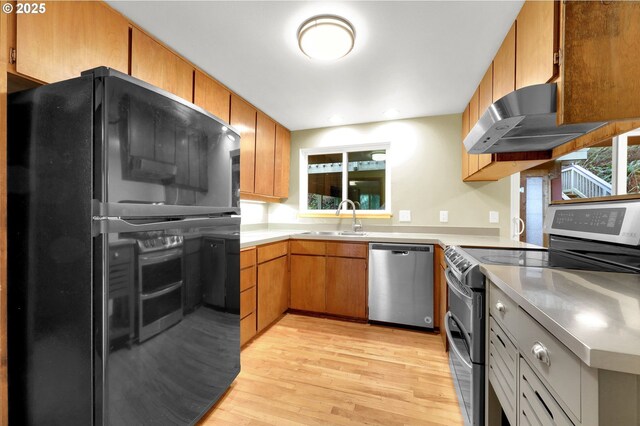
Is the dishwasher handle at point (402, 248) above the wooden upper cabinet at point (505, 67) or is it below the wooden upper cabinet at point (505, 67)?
below

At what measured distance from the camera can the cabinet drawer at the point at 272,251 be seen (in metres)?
2.31

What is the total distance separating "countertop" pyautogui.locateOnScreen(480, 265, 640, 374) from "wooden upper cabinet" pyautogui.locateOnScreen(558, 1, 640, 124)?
0.58 meters

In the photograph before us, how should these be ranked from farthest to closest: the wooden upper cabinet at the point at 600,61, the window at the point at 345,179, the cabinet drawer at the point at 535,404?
1. the window at the point at 345,179
2. the wooden upper cabinet at the point at 600,61
3. the cabinet drawer at the point at 535,404

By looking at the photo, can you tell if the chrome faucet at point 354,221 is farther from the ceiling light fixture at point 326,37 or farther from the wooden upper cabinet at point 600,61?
the wooden upper cabinet at point 600,61

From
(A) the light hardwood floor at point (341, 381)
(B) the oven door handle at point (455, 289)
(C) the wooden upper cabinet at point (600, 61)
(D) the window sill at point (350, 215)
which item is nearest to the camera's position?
(C) the wooden upper cabinet at point (600, 61)

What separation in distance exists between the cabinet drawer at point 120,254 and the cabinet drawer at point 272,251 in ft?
4.33

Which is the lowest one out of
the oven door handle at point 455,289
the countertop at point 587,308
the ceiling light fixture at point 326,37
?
the oven door handle at point 455,289

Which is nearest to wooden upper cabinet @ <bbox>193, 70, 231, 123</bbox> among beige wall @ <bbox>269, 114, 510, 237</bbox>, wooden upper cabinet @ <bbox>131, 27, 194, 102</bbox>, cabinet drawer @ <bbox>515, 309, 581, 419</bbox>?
wooden upper cabinet @ <bbox>131, 27, 194, 102</bbox>

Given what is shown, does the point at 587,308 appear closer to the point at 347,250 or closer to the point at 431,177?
the point at 347,250

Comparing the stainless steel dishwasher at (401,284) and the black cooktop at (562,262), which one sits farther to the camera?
the stainless steel dishwasher at (401,284)

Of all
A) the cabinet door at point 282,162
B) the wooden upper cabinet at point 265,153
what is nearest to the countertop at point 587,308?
the wooden upper cabinet at point 265,153

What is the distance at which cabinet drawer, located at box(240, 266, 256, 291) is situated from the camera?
6.67 ft

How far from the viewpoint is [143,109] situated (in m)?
1.03

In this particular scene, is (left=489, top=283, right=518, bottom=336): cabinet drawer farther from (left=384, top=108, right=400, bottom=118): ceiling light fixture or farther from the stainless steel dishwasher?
(left=384, top=108, right=400, bottom=118): ceiling light fixture
